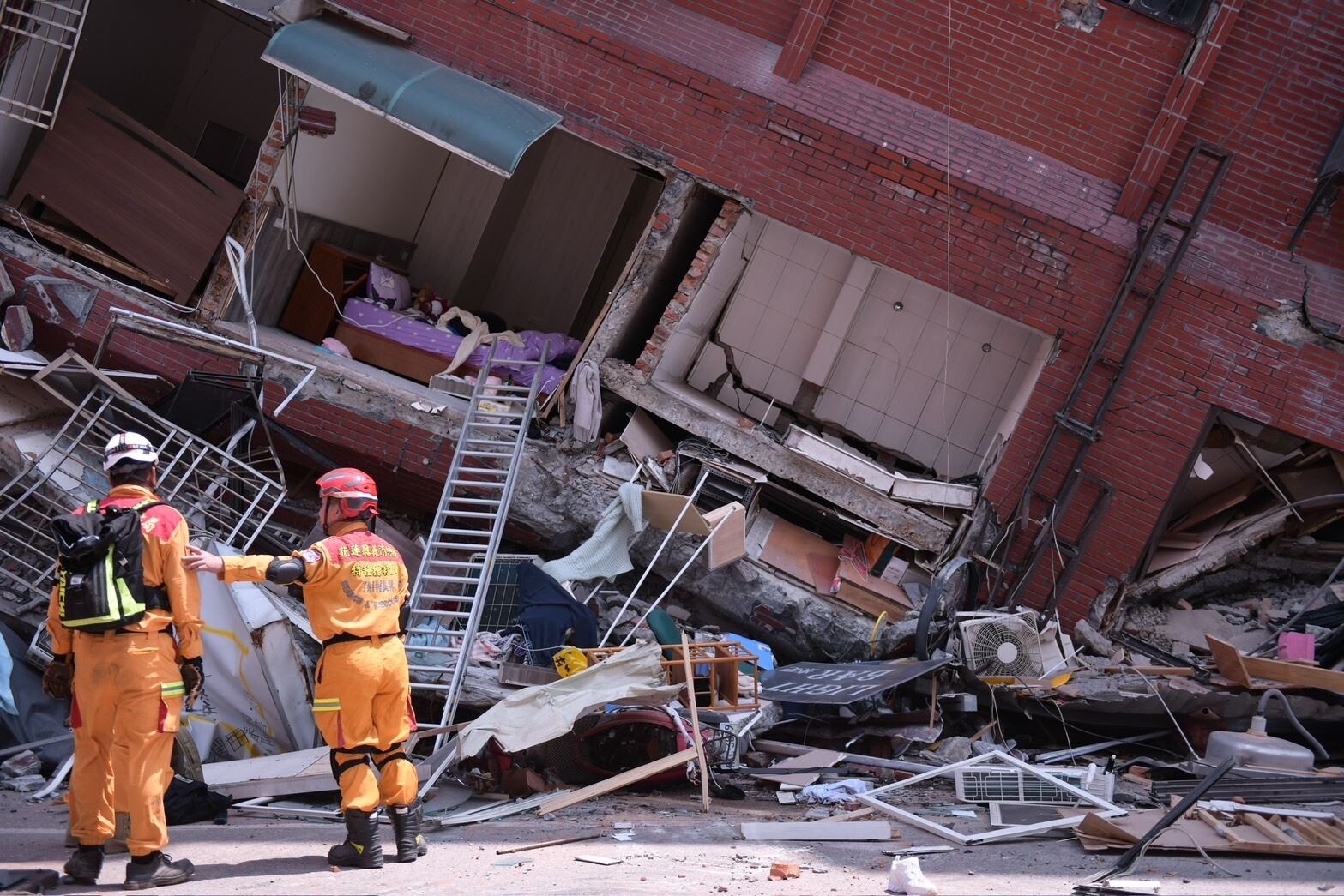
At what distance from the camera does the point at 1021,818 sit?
20.8ft

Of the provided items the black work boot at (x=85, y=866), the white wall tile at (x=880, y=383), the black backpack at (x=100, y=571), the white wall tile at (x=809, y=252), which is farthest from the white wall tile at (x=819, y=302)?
the black work boot at (x=85, y=866)

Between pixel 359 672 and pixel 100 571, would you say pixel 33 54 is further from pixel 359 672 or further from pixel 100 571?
pixel 359 672

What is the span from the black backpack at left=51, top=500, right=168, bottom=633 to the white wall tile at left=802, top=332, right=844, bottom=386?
6.45 metres

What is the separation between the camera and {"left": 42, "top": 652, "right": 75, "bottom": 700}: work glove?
Result: 5121 millimetres

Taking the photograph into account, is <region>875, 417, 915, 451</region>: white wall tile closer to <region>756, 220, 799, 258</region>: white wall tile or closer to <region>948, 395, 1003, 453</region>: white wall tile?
<region>948, 395, 1003, 453</region>: white wall tile

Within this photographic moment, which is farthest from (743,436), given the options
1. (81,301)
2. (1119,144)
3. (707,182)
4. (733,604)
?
(81,301)

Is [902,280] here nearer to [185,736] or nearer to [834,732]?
[834,732]

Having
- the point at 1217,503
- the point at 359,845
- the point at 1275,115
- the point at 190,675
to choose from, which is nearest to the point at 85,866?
the point at 190,675

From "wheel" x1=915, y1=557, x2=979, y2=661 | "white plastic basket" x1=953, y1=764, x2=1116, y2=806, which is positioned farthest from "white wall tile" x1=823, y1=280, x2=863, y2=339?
"white plastic basket" x1=953, y1=764, x2=1116, y2=806

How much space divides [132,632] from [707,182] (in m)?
5.78

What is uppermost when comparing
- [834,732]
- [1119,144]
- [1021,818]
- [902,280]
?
[1119,144]

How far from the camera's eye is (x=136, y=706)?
4.86 meters

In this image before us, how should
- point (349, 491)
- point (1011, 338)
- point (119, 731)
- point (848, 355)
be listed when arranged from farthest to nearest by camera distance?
point (848, 355) → point (1011, 338) → point (349, 491) → point (119, 731)

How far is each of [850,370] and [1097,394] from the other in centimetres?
211
